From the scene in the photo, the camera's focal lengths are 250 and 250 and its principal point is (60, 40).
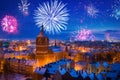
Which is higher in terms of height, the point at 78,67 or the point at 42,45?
the point at 42,45

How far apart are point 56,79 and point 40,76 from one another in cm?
499

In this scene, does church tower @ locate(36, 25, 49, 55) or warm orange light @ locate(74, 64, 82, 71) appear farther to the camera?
church tower @ locate(36, 25, 49, 55)

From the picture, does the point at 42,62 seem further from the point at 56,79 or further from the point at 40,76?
the point at 56,79

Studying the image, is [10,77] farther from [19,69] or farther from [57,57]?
[57,57]

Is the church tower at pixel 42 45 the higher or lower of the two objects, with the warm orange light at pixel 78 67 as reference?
higher

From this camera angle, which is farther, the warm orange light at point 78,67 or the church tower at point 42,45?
the church tower at point 42,45

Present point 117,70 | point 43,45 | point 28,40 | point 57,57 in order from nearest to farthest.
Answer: point 117,70, point 43,45, point 57,57, point 28,40

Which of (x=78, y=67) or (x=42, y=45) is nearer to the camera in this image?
(x=78, y=67)

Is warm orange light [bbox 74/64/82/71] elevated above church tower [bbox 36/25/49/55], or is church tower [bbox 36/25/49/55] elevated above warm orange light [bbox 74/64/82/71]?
church tower [bbox 36/25/49/55]

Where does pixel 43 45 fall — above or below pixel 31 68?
above

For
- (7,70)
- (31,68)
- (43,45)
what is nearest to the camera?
(31,68)

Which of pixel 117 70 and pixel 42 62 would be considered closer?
pixel 117 70

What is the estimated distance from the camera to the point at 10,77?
39.6m

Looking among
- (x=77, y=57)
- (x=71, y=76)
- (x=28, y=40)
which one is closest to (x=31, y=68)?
(x=71, y=76)
